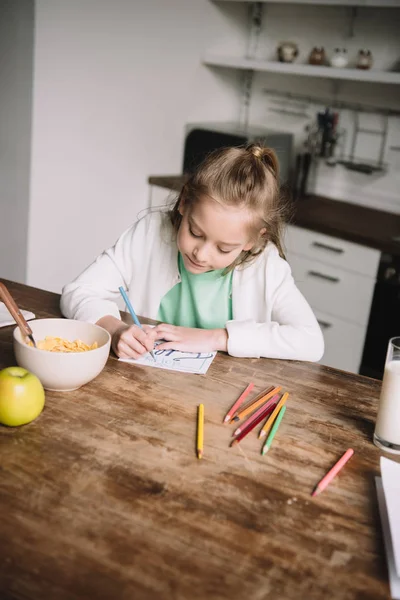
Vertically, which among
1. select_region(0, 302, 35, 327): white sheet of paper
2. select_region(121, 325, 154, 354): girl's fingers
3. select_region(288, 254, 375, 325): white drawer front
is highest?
select_region(121, 325, 154, 354): girl's fingers

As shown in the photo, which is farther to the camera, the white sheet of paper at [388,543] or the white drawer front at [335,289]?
the white drawer front at [335,289]

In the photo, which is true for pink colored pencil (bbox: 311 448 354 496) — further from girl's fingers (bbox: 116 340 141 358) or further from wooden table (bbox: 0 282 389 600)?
girl's fingers (bbox: 116 340 141 358)

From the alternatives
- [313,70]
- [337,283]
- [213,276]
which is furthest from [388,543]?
[313,70]

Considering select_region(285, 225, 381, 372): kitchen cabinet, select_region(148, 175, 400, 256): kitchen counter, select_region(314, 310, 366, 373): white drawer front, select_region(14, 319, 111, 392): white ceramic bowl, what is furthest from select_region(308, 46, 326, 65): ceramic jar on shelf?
select_region(14, 319, 111, 392): white ceramic bowl

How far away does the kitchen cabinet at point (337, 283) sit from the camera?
103 inches

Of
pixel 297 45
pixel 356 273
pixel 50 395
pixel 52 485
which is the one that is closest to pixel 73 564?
pixel 52 485

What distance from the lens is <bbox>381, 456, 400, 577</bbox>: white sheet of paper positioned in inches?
30.2

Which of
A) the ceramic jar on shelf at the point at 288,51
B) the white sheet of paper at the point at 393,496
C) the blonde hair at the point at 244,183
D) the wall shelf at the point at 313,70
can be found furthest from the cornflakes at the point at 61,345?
the ceramic jar on shelf at the point at 288,51

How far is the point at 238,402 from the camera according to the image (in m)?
1.10

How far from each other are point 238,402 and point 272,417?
71 mm

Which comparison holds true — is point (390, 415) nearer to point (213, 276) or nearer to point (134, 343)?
point (134, 343)

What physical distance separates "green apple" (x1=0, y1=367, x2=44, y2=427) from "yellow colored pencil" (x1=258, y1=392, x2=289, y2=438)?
36cm

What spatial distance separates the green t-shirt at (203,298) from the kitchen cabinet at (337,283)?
1124 millimetres

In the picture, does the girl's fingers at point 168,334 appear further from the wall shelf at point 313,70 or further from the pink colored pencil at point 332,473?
the wall shelf at point 313,70
